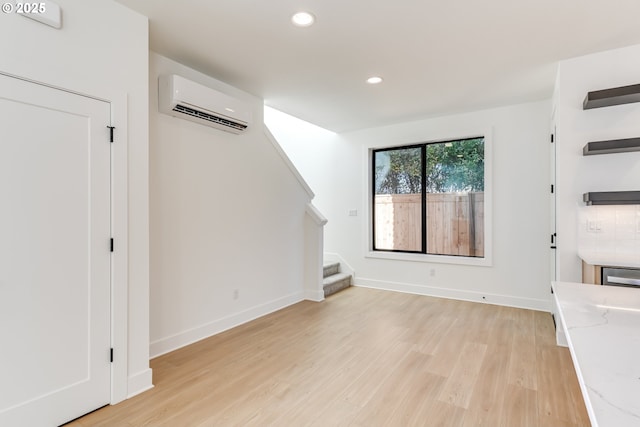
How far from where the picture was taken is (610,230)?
2904 millimetres

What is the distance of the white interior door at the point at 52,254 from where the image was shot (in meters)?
1.76

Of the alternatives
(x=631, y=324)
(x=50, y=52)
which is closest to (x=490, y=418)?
(x=631, y=324)

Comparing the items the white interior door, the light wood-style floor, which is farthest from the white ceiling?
the light wood-style floor

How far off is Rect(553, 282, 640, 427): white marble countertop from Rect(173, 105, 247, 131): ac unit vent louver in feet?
9.72

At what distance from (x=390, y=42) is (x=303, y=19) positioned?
2.50 ft

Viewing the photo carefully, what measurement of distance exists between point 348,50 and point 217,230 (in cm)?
214

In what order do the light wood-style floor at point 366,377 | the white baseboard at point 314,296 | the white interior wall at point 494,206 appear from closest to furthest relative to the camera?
1. the light wood-style floor at point 366,377
2. the white interior wall at point 494,206
3. the white baseboard at point 314,296

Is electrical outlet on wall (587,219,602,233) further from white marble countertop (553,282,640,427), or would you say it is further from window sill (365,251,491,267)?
white marble countertop (553,282,640,427)

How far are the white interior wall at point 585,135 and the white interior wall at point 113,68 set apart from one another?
363 centimetres

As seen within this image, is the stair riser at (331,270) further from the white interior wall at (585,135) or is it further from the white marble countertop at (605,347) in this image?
the white marble countertop at (605,347)

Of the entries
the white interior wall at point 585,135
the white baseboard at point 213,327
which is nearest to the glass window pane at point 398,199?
the white baseboard at point 213,327

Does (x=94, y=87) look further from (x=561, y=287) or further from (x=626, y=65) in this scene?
(x=626, y=65)

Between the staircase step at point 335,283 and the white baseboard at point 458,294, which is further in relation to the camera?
the staircase step at point 335,283

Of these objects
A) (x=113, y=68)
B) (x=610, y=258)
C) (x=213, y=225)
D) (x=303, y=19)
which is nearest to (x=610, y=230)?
(x=610, y=258)
